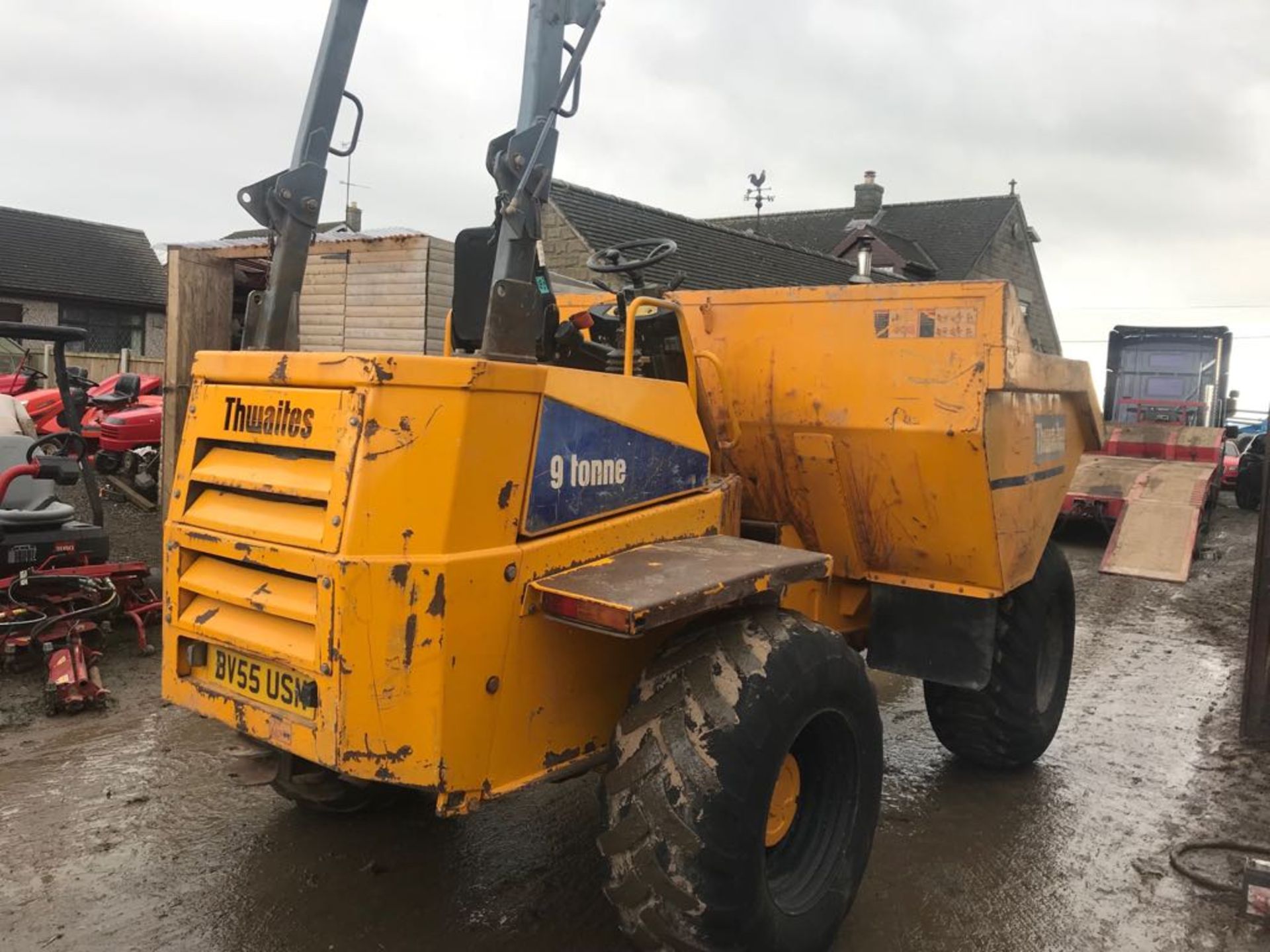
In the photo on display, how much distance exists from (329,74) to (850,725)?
2.78 meters

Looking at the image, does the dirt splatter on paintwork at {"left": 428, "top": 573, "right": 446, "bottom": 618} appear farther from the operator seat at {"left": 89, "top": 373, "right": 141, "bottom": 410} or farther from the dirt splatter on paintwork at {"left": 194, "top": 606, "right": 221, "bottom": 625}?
the operator seat at {"left": 89, "top": 373, "right": 141, "bottom": 410}

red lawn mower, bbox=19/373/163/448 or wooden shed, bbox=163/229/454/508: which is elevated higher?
wooden shed, bbox=163/229/454/508

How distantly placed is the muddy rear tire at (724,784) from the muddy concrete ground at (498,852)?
607 millimetres

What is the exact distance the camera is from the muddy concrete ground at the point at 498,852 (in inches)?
129

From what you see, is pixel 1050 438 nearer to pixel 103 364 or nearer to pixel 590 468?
pixel 590 468

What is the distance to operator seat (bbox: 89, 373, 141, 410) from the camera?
422 inches

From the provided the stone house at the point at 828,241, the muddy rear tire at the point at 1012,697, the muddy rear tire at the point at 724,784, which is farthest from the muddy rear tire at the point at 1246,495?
the muddy rear tire at the point at 724,784

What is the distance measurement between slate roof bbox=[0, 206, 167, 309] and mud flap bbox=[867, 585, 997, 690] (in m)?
26.4

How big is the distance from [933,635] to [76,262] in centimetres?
2957

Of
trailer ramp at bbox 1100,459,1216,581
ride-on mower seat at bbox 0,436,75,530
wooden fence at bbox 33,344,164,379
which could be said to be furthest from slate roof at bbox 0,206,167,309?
trailer ramp at bbox 1100,459,1216,581

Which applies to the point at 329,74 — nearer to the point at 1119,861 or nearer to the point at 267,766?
the point at 267,766

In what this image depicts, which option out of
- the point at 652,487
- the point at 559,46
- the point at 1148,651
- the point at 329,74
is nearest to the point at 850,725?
the point at 652,487

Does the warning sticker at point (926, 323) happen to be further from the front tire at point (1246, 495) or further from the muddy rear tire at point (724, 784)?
the front tire at point (1246, 495)

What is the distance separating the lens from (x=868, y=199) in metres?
33.8
